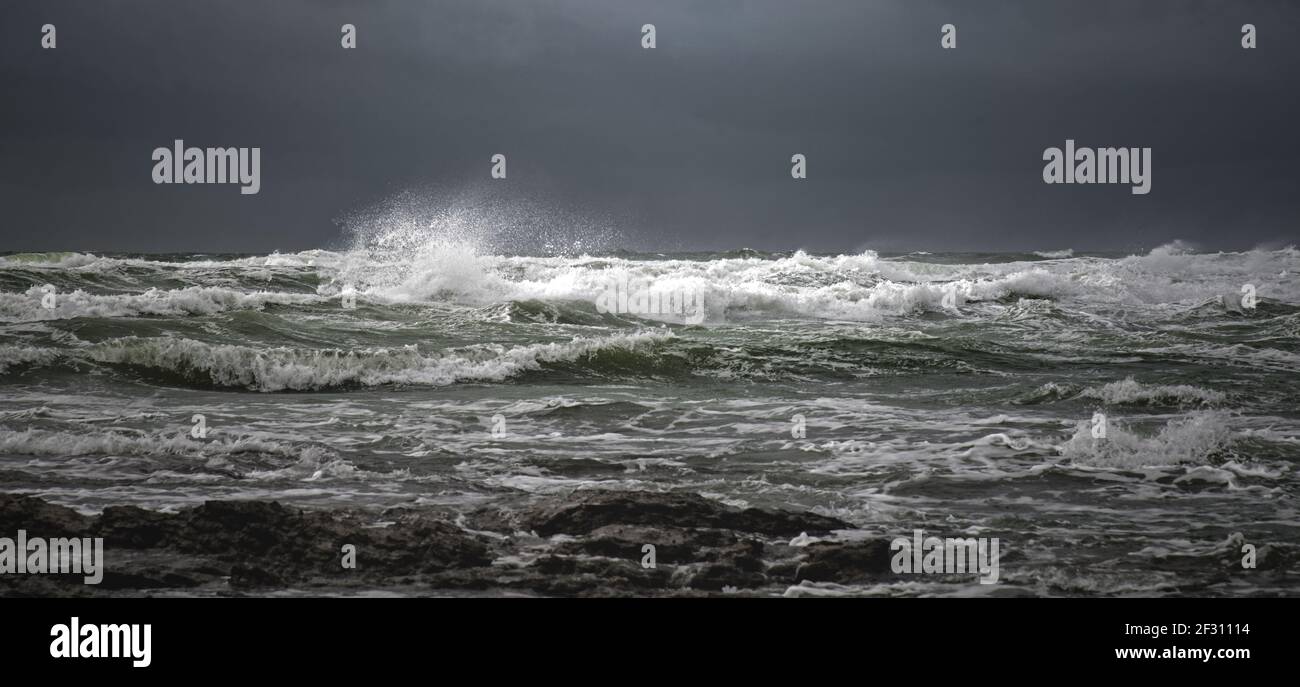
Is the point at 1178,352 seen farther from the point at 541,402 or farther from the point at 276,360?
the point at 276,360

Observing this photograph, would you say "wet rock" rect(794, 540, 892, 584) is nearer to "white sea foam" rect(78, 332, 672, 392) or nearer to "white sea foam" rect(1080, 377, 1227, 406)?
"white sea foam" rect(1080, 377, 1227, 406)

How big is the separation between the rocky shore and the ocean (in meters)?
0.34

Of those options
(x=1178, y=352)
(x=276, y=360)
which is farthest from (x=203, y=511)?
(x=1178, y=352)

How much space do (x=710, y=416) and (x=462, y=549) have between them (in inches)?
190

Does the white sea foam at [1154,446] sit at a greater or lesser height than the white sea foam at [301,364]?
lesser

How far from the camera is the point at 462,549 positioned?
5090mm

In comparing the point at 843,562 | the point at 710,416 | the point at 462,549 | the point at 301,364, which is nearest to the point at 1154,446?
the point at 710,416

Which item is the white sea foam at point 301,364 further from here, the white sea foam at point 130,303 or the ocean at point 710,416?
the white sea foam at point 130,303

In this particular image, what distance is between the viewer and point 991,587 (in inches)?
182

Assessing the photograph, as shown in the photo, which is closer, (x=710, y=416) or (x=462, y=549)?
(x=462, y=549)

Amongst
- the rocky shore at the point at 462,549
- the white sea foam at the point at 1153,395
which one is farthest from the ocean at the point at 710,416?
the rocky shore at the point at 462,549

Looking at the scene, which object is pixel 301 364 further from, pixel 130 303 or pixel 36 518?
pixel 130 303

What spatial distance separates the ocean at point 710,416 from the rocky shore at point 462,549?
338 mm

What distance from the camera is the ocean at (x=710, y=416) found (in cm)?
604
